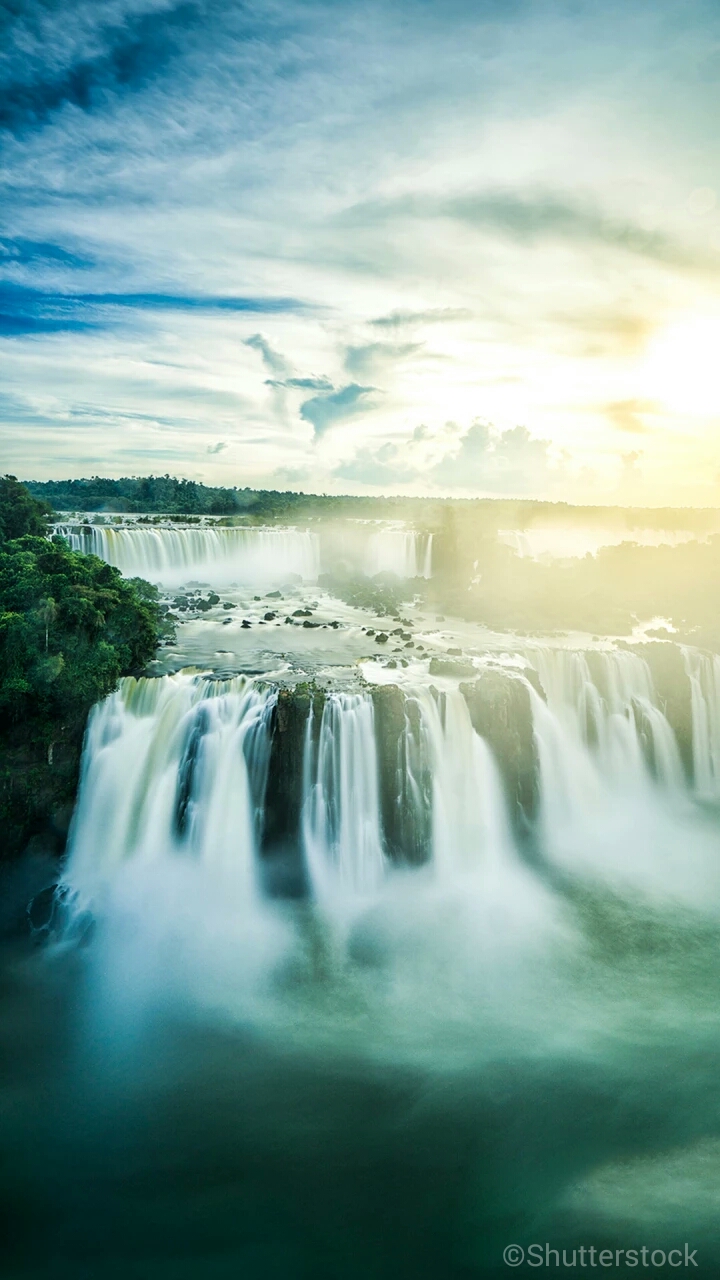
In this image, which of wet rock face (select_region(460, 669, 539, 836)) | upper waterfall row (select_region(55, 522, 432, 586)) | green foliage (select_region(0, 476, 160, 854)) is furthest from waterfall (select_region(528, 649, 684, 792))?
upper waterfall row (select_region(55, 522, 432, 586))

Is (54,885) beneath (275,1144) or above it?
above

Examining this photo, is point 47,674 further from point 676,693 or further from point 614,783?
point 676,693

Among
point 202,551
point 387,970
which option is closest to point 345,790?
point 387,970

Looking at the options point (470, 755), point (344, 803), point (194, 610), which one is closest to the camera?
A: point (344, 803)

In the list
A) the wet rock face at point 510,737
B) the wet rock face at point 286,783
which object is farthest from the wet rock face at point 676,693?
the wet rock face at point 286,783

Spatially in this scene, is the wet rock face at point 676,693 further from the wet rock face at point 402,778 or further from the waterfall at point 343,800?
the waterfall at point 343,800

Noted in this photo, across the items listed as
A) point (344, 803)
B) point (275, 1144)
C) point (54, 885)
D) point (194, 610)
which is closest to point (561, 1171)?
point (275, 1144)

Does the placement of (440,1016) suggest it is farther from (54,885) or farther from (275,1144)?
(54,885)
